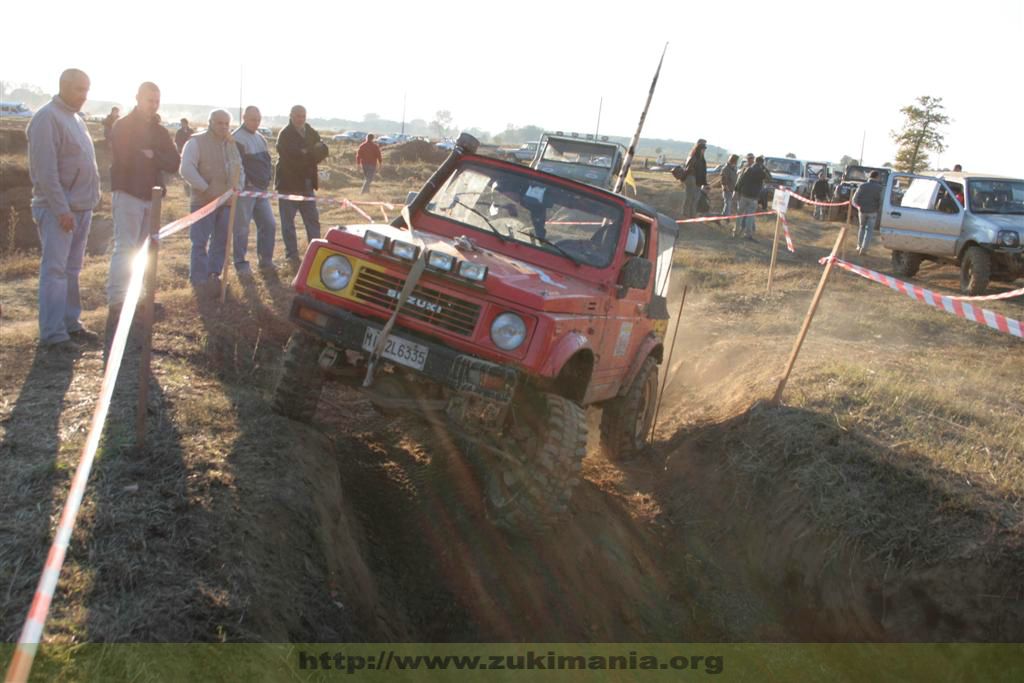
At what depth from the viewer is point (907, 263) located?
15586 mm

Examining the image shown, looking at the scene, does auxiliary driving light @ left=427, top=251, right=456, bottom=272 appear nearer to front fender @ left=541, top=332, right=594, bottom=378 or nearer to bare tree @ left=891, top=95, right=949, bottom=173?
front fender @ left=541, top=332, right=594, bottom=378

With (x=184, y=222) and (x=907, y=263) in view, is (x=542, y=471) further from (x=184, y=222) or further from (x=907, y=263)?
(x=907, y=263)

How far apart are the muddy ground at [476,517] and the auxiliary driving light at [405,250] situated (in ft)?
4.35

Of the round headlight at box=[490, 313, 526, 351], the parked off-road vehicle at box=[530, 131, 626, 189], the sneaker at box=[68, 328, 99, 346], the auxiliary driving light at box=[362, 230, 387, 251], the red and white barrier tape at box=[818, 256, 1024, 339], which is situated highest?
the parked off-road vehicle at box=[530, 131, 626, 189]

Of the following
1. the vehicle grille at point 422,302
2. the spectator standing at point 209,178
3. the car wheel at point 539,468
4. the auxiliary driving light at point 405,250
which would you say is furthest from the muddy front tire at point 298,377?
the spectator standing at point 209,178

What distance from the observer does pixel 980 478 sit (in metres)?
5.63

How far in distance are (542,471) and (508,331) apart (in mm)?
831

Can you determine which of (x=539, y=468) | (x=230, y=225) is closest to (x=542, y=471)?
(x=539, y=468)

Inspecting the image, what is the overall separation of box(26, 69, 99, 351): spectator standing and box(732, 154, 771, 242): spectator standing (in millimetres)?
14334

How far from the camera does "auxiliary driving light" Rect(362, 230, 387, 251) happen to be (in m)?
5.23

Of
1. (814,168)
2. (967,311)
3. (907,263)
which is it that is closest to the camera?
(967,311)

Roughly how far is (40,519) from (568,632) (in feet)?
9.31

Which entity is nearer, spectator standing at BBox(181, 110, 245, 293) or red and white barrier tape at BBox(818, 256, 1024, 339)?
red and white barrier tape at BBox(818, 256, 1024, 339)

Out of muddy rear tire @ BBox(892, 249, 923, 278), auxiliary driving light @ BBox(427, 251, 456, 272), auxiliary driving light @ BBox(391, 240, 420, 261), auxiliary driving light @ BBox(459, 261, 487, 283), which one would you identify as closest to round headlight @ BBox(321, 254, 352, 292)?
auxiliary driving light @ BBox(391, 240, 420, 261)
